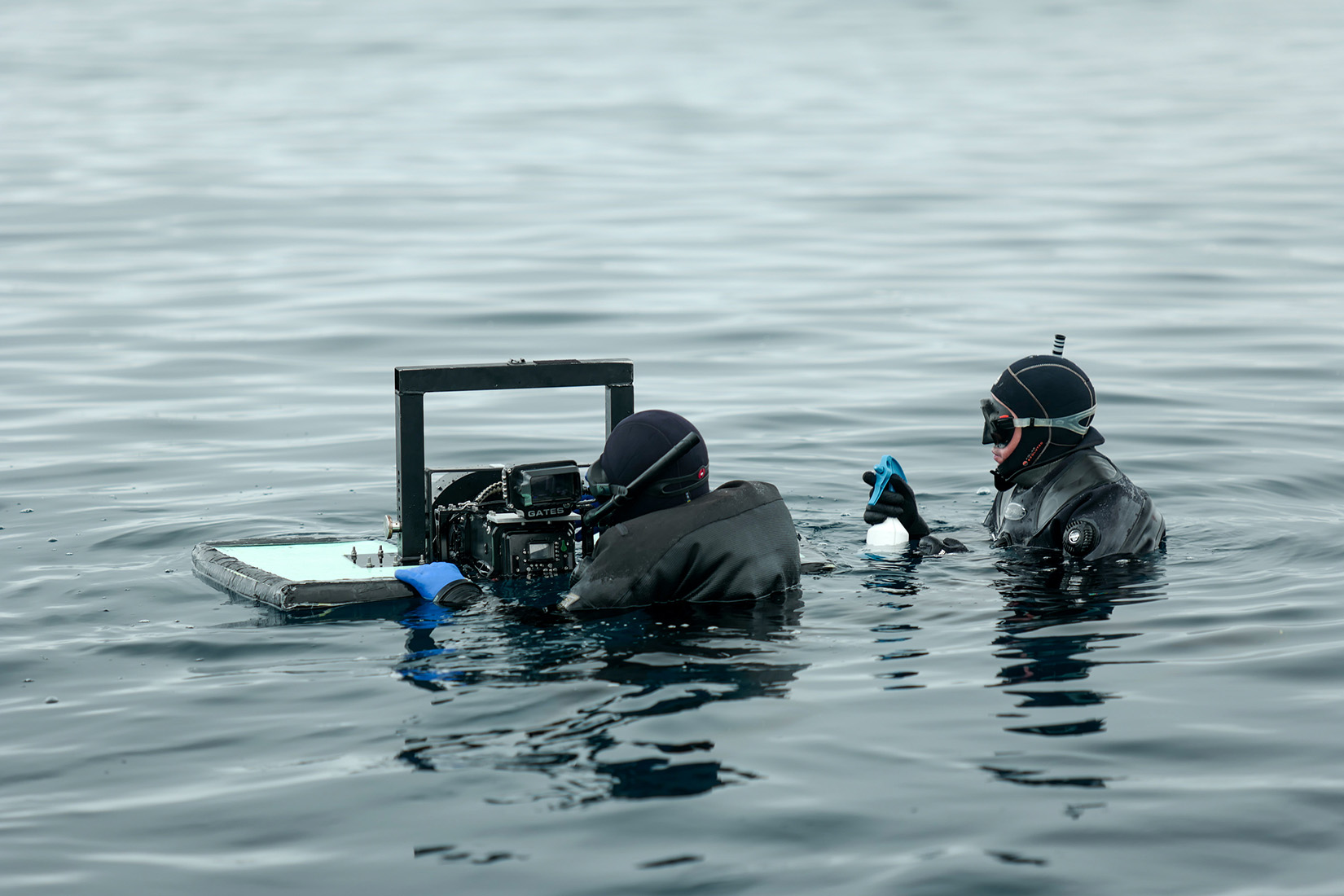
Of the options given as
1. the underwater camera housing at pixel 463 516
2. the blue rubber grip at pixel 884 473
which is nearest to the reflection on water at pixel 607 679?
the underwater camera housing at pixel 463 516

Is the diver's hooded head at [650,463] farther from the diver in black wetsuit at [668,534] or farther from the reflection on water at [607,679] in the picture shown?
the reflection on water at [607,679]

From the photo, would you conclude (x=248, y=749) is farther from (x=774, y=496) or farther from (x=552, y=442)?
(x=552, y=442)

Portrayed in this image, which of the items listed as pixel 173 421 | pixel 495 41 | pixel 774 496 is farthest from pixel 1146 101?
pixel 774 496

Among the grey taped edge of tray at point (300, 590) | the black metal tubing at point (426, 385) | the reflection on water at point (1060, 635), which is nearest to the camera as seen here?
the reflection on water at point (1060, 635)

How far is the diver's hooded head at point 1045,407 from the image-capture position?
24.8 ft

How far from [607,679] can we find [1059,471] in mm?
2785

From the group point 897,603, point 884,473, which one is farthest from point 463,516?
point 884,473

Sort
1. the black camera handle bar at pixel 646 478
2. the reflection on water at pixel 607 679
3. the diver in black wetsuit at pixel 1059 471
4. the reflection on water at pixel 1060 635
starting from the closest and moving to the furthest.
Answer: the reflection on water at pixel 607 679 < the reflection on water at pixel 1060 635 < the black camera handle bar at pixel 646 478 < the diver in black wetsuit at pixel 1059 471

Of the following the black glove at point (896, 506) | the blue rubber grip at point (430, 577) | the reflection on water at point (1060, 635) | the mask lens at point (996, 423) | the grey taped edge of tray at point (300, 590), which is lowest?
the reflection on water at point (1060, 635)

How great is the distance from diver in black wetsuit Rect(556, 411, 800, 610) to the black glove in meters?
1.26

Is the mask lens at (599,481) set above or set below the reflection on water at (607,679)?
above

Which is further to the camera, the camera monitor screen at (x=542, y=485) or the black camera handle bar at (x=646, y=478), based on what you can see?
the camera monitor screen at (x=542, y=485)

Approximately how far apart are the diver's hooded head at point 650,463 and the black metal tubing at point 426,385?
1.17 feet

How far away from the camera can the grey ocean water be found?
4.84 metres
